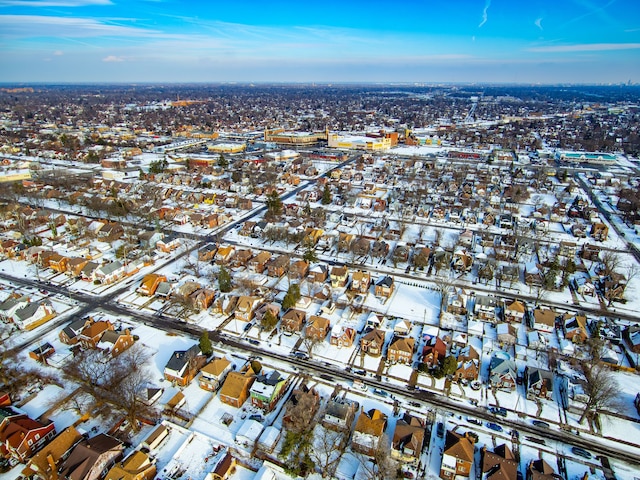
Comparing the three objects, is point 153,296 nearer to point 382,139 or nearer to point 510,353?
point 510,353

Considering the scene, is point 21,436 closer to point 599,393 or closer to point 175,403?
point 175,403

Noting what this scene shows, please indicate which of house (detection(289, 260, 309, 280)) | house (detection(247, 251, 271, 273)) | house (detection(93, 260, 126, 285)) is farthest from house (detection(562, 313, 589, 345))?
house (detection(93, 260, 126, 285))

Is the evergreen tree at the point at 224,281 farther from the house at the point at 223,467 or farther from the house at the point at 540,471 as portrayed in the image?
the house at the point at 540,471

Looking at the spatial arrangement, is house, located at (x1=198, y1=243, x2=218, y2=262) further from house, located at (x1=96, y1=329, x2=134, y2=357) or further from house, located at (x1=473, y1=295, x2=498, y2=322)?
house, located at (x1=473, y1=295, x2=498, y2=322)

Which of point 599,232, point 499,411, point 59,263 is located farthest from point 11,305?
point 599,232

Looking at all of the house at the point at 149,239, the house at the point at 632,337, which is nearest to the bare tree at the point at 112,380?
the house at the point at 149,239

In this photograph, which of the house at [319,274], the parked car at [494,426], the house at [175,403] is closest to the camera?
the parked car at [494,426]
